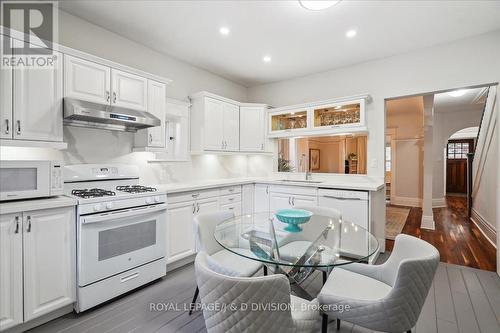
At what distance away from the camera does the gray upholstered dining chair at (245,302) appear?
3.37 ft

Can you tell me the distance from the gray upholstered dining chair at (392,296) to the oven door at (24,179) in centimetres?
227

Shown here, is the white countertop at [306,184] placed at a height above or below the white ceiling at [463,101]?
below

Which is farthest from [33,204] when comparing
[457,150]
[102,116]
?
[457,150]

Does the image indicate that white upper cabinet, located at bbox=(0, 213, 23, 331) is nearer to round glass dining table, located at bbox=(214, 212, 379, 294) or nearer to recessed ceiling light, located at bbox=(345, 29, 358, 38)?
round glass dining table, located at bbox=(214, 212, 379, 294)

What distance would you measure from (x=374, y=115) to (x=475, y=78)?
1.15 metres

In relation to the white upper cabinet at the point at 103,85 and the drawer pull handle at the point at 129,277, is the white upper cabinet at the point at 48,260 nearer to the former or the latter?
the drawer pull handle at the point at 129,277

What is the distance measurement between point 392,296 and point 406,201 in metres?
6.84

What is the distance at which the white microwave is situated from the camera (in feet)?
6.02

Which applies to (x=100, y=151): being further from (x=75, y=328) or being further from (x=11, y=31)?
(x=75, y=328)

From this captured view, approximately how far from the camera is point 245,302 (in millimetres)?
1028

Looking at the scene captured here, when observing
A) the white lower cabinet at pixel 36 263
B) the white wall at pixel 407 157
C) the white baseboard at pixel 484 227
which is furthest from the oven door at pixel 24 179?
the white wall at pixel 407 157

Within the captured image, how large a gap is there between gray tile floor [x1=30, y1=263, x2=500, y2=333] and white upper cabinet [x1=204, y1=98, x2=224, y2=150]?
6.41 feet

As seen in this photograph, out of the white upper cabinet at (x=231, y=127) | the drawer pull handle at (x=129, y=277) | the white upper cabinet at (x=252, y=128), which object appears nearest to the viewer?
the drawer pull handle at (x=129, y=277)

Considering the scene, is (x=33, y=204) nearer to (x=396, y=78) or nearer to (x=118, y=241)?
(x=118, y=241)
